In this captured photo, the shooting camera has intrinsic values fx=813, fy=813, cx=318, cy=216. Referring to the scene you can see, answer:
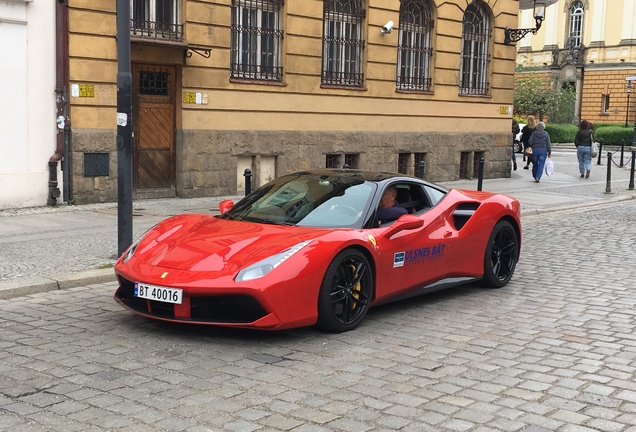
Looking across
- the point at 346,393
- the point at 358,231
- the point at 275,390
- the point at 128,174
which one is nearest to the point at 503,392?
the point at 346,393

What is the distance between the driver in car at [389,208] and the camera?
7.30 m

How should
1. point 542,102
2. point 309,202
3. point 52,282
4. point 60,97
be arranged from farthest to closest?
point 542,102
point 60,97
point 52,282
point 309,202

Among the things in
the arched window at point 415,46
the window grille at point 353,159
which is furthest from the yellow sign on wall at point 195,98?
the arched window at point 415,46

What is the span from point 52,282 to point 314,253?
3324mm

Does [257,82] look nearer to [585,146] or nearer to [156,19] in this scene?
[156,19]

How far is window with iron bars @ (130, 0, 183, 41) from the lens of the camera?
50.8 ft

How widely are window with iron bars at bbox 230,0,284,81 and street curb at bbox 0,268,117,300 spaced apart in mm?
9193

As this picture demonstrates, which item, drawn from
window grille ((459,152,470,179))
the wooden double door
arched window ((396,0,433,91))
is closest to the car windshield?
the wooden double door

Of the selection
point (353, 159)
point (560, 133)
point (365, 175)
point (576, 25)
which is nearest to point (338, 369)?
point (365, 175)

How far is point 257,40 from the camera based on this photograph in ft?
57.8

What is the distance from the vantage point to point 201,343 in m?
6.20

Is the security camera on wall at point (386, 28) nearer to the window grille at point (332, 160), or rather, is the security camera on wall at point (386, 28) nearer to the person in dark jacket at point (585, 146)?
the window grille at point (332, 160)

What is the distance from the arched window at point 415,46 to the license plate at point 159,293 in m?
15.6

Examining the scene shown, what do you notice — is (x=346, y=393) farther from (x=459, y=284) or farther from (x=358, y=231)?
(x=459, y=284)
